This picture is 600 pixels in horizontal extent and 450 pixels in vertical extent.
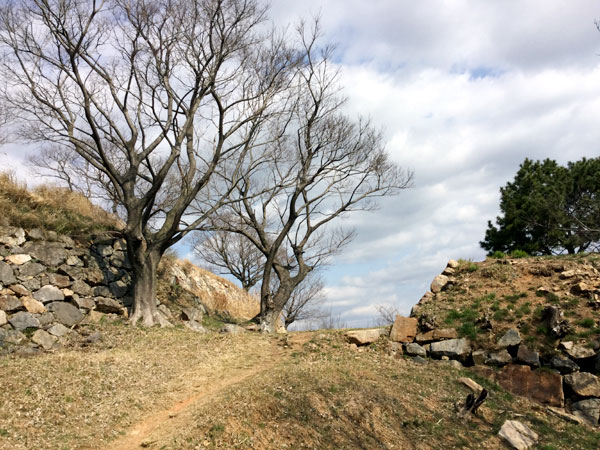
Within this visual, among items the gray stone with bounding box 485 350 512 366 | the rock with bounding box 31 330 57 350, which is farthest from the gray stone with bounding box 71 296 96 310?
the gray stone with bounding box 485 350 512 366

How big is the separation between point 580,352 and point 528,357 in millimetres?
1119

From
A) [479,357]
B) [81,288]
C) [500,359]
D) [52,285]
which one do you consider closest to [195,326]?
[81,288]

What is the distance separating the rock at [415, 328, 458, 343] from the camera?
1183cm

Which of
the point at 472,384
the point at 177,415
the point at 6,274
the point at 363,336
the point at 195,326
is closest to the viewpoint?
the point at 177,415

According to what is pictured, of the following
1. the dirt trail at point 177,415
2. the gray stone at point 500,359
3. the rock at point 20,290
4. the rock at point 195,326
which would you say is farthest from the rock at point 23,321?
the gray stone at point 500,359

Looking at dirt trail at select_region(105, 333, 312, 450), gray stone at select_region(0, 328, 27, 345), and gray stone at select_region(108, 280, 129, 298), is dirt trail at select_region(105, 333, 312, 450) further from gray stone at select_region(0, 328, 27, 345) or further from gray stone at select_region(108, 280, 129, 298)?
gray stone at select_region(108, 280, 129, 298)

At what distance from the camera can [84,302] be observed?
12523 millimetres

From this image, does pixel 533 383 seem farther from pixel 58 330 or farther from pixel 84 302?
pixel 84 302

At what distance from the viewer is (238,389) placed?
8.30 metres

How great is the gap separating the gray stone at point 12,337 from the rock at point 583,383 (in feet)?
40.3

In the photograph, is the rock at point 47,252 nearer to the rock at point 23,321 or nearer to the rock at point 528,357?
the rock at point 23,321

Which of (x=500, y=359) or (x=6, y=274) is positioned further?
(x=6, y=274)

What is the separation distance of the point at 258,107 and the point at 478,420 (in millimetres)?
11278

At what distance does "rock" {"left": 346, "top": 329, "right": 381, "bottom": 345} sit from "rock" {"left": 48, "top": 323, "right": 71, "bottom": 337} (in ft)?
23.8
